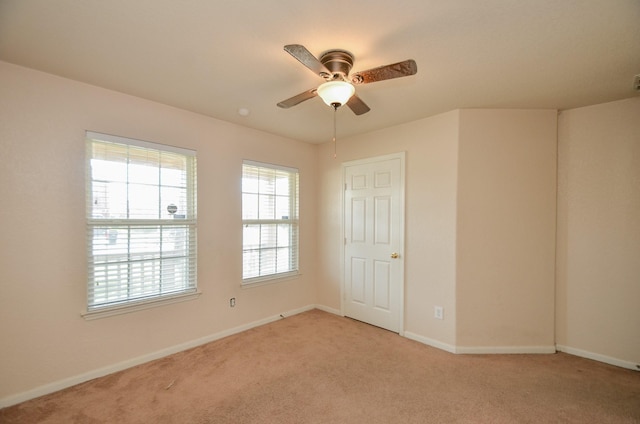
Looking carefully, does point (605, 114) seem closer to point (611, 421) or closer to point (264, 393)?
point (611, 421)

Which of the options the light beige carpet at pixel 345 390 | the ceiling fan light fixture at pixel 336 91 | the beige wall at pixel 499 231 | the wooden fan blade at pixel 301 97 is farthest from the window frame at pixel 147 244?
the beige wall at pixel 499 231

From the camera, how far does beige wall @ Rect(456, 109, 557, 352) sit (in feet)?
9.70

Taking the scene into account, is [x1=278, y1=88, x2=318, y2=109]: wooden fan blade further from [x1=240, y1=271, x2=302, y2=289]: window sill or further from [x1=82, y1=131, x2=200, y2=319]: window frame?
[x1=240, y1=271, x2=302, y2=289]: window sill

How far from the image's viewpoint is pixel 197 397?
2203 mm

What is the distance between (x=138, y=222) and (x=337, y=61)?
7.54 ft

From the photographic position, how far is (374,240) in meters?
3.70

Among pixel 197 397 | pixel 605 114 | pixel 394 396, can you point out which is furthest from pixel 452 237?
pixel 197 397

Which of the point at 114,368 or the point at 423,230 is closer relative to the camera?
the point at 114,368

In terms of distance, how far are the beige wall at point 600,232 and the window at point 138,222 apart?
3.98 metres

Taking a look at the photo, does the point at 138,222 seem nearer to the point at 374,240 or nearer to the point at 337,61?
the point at 337,61

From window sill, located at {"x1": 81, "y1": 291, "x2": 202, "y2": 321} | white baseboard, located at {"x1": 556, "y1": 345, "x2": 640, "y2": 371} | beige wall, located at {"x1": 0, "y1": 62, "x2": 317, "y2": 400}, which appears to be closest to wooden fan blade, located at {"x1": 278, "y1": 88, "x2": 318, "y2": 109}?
beige wall, located at {"x1": 0, "y1": 62, "x2": 317, "y2": 400}

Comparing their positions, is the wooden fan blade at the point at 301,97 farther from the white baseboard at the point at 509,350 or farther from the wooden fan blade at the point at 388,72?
the white baseboard at the point at 509,350

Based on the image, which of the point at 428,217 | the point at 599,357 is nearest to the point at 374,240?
the point at 428,217

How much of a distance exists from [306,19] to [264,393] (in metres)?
2.67
